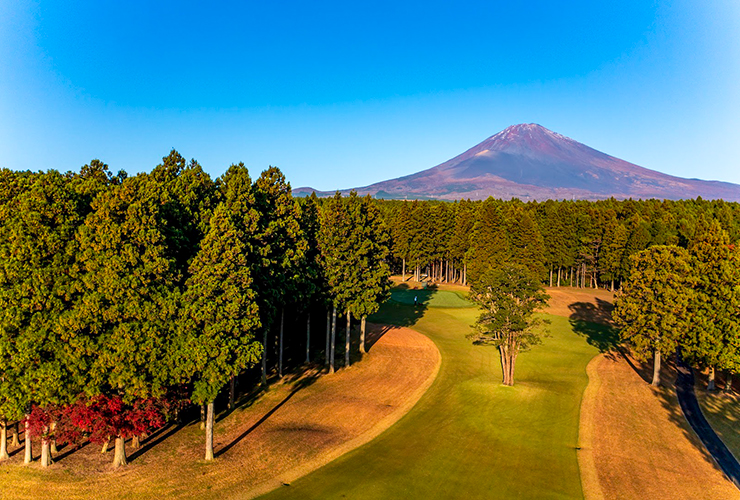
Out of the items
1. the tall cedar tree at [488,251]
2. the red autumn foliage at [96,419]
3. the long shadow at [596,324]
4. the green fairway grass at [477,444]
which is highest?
the tall cedar tree at [488,251]

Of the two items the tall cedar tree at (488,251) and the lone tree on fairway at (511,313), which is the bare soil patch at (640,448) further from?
the tall cedar tree at (488,251)

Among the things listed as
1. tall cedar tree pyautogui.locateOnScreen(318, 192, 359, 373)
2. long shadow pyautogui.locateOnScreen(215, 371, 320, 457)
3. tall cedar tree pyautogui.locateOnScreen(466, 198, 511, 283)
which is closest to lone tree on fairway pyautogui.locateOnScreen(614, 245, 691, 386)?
tall cedar tree pyautogui.locateOnScreen(466, 198, 511, 283)

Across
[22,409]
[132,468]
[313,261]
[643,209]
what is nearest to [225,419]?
[132,468]

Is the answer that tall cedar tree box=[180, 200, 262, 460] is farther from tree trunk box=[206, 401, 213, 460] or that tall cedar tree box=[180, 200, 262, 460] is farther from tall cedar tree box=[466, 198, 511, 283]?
tall cedar tree box=[466, 198, 511, 283]

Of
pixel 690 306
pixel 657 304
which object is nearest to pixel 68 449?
pixel 657 304

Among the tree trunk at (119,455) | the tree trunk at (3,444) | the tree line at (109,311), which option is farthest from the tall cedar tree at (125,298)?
the tree trunk at (3,444)

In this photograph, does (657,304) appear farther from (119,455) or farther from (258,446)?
(119,455)

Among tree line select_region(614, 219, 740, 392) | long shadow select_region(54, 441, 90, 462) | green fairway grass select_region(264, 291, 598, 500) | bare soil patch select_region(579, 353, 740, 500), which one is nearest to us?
green fairway grass select_region(264, 291, 598, 500)
